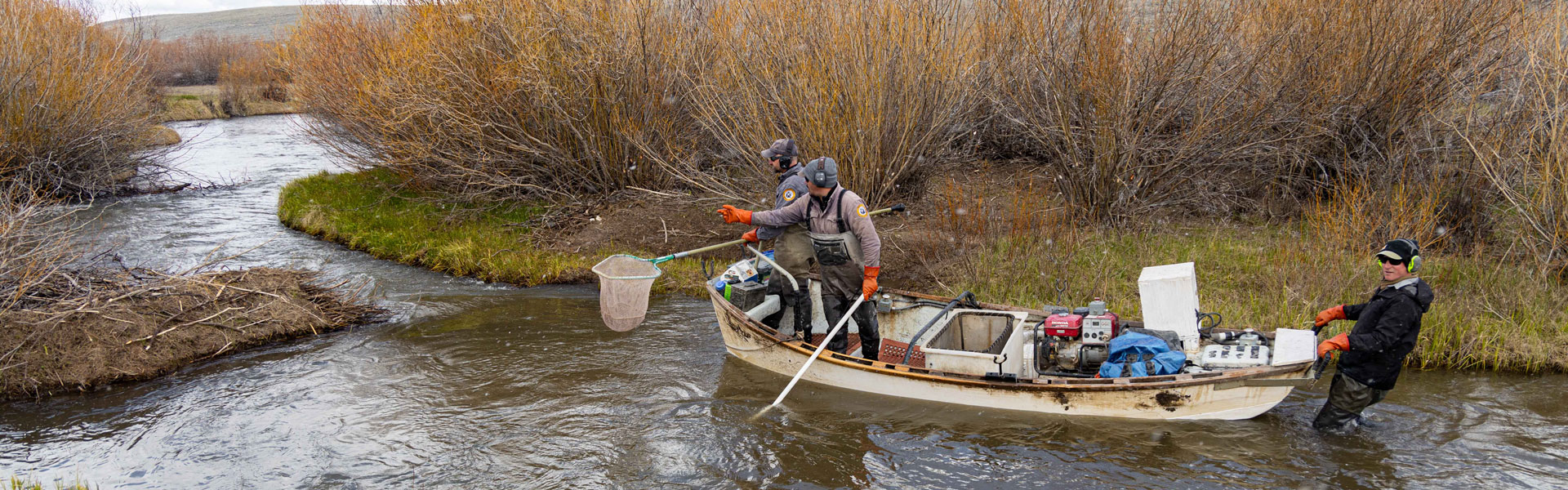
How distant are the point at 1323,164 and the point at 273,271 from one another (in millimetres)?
12548

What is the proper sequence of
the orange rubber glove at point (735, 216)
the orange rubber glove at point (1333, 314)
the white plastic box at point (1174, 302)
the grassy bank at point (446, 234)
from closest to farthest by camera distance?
the orange rubber glove at point (1333, 314), the white plastic box at point (1174, 302), the orange rubber glove at point (735, 216), the grassy bank at point (446, 234)

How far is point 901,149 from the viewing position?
11.7 m

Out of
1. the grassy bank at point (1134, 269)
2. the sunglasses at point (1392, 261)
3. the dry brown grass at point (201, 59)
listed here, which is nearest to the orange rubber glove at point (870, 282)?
the grassy bank at point (1134, 269)

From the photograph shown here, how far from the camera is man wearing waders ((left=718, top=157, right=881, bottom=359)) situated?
23.5 feet

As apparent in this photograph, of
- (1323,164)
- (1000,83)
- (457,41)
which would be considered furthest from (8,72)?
(1323,164)

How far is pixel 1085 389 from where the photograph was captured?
6375 millimetres

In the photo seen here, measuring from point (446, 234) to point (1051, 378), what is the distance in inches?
380

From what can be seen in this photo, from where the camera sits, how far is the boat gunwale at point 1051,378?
19.5ft

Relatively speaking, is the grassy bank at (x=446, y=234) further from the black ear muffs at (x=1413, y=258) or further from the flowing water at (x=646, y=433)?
the black ear muffs at (x=1413, y=258)

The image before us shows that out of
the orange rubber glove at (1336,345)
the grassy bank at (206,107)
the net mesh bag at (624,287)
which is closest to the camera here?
the orange rubber glove at (1336,345)

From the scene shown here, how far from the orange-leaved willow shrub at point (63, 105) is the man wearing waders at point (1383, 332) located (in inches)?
641

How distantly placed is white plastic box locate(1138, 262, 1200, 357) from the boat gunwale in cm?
53

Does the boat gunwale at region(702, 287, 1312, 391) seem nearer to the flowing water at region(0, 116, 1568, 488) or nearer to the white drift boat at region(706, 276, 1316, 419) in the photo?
the white drift boat at region(706, 276, 1316, 419)

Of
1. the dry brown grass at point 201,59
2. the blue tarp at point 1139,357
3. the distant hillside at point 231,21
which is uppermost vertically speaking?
the distant hillside at point 231,21
